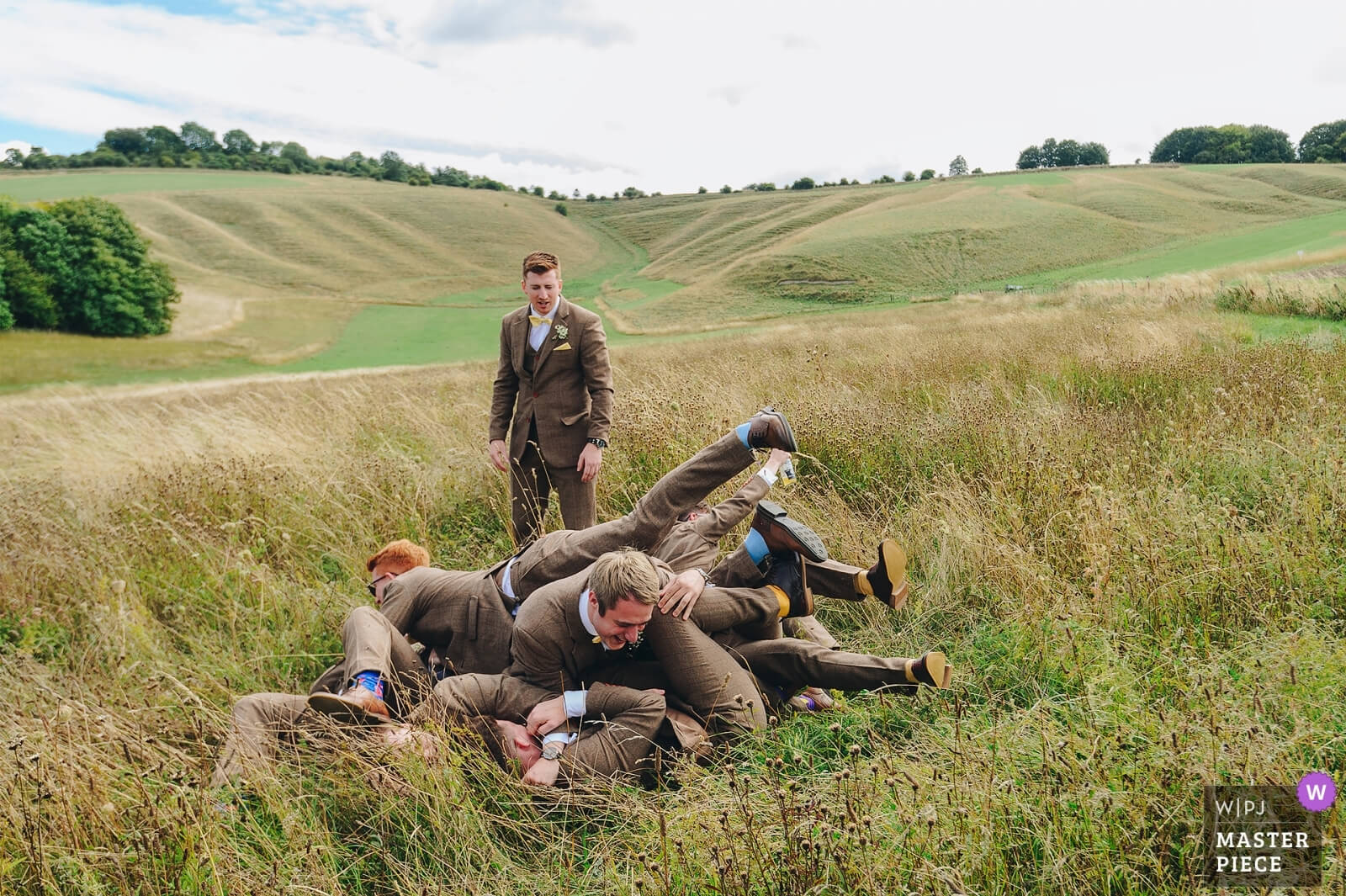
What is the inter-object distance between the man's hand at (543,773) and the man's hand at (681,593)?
892 millimetres

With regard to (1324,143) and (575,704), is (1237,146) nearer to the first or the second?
(1324,143)

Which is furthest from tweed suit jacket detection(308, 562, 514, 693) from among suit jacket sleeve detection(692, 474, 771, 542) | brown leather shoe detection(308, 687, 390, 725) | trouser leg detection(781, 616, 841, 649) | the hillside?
the hillside

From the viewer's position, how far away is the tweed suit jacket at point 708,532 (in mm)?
4281

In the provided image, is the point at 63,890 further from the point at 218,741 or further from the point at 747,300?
the point at 747,300

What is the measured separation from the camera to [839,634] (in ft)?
15.9

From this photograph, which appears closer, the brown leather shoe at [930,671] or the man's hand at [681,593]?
the brown leather shoe at [930,671]

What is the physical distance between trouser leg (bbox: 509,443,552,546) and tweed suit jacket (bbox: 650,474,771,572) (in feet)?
7.09

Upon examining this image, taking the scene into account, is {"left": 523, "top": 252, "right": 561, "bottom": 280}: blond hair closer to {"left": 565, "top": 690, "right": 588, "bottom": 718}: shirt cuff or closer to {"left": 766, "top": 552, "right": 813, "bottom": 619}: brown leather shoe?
{"left": 766, "top": 552, "right": 813, "bottom": 619}: brown leather shoe

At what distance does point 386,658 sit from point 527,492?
2517 millimetres

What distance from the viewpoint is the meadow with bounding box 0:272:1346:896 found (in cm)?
258

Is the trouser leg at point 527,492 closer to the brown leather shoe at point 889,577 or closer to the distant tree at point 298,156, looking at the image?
the brown leather shoe at point 889,577

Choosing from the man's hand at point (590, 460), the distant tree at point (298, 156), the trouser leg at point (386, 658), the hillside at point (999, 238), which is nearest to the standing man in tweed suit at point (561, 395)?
the man's hand at point (590, 460)

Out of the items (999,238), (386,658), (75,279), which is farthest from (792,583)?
(75,279)

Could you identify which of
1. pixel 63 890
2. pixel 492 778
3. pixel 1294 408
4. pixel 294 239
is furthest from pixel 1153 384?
pixel 294 239
